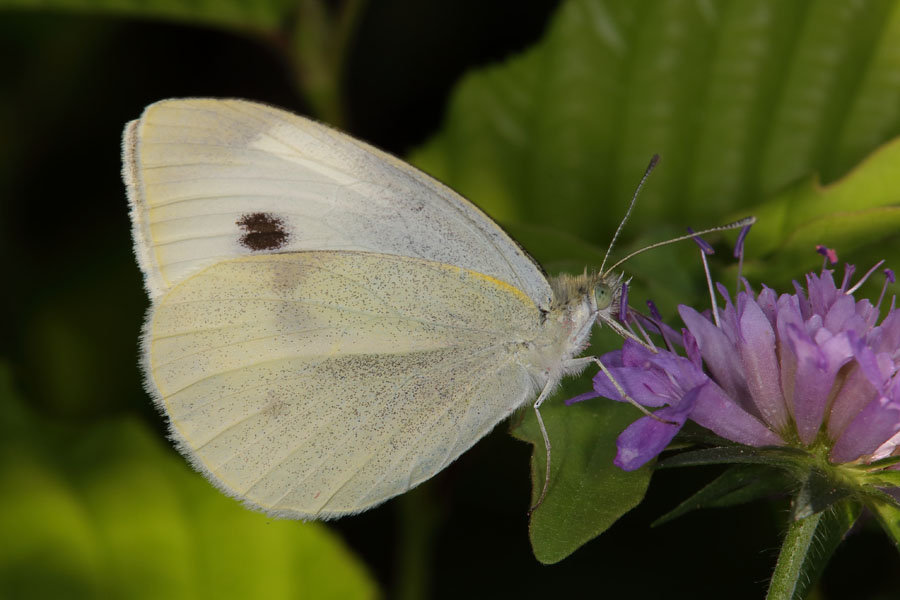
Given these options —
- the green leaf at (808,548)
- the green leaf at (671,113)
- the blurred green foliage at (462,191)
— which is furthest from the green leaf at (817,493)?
the green leaf at (671,113)

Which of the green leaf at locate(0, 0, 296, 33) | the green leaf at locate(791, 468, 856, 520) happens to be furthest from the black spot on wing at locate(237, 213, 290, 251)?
the green leaf at locate(791, 468, 856, 520)

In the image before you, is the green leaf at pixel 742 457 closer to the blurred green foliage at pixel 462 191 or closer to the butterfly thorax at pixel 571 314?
the blurred green foliage at pixel 462 191

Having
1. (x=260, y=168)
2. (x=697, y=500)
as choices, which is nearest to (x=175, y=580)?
(x=260, y=168)

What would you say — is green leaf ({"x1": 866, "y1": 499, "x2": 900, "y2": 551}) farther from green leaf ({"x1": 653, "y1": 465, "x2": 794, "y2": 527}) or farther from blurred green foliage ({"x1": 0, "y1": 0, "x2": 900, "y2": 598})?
blurred green foliage ({"x1": 0, "y1": 0, "x2": 900, "y2": 598})

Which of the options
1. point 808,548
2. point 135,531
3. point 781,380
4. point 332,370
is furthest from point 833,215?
point 135,531

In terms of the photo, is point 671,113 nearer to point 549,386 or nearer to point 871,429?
point 549,386
